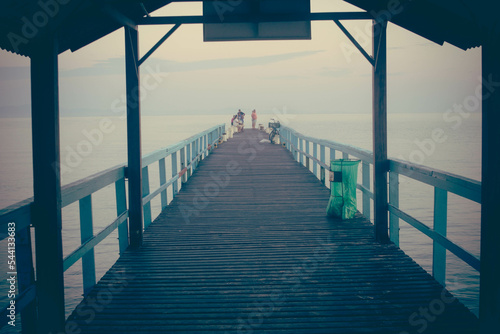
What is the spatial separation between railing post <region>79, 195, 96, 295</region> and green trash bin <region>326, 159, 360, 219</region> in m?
4.04

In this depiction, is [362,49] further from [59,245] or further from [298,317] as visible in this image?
[59,245]

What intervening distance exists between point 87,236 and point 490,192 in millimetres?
3565

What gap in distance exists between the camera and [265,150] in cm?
2011

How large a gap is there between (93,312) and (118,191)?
207cm

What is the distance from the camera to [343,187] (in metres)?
7.52

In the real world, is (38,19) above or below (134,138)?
above

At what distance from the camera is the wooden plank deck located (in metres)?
3.91

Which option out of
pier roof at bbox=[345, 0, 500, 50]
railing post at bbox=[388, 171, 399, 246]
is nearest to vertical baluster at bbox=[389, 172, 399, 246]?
railing post at bbox=[388, 171, 399, 246]

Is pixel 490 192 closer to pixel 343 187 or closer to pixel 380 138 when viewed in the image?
pixel 380 138

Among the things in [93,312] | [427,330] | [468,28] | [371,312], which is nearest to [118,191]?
[93,312]

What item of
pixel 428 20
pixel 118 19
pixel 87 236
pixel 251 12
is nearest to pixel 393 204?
pixel 428 20

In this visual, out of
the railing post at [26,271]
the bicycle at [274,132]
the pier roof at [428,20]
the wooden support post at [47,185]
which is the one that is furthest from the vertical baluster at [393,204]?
the bicycle at [274,132]

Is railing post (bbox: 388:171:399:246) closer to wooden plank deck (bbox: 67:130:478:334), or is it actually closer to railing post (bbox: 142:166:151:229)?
wooden plank deck (bbox: 67:130:478:334)

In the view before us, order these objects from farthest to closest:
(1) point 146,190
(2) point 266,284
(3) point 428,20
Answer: (1) point 146,190, (3) point 428,20, (2) point 266,284
